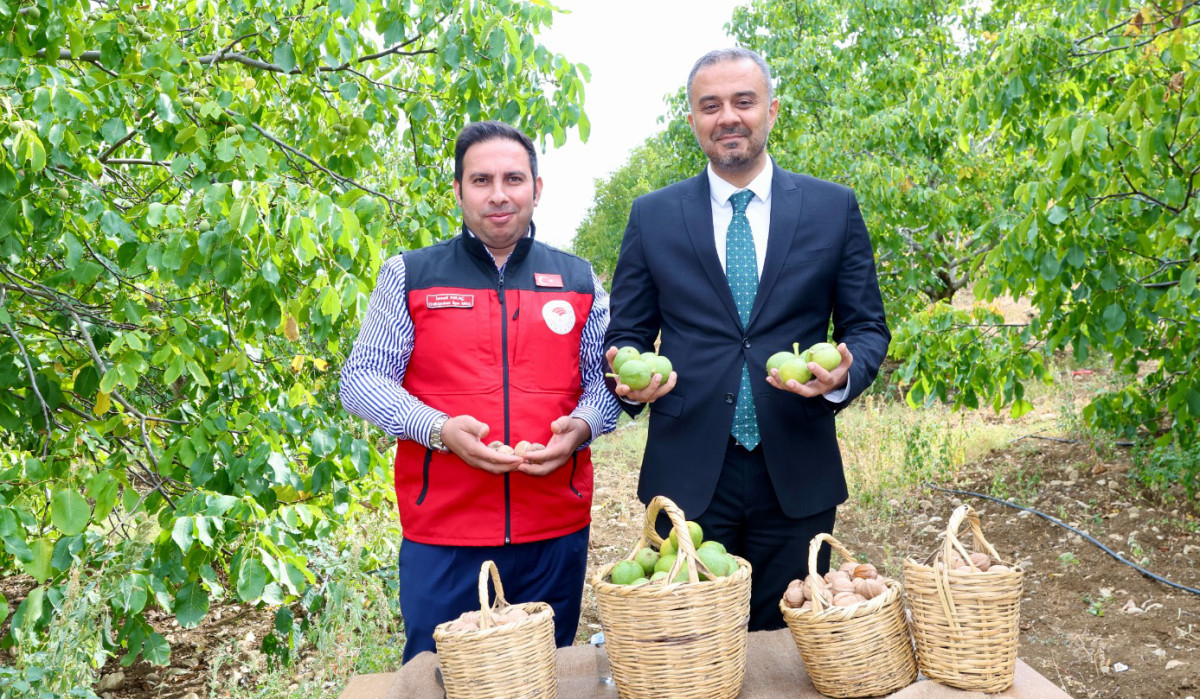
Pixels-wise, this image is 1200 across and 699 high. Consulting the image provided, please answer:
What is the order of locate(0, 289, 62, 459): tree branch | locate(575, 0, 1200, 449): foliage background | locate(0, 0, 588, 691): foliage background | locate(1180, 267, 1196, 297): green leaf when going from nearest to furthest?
1. locate(0, 0, 588, 691): foliage background
2. locate(0, 289, 62, 459): tree branch
3. locate(1180, 267, 1196, 297): green leaf
4. locate(575, 0, 1200, 449): foliage background

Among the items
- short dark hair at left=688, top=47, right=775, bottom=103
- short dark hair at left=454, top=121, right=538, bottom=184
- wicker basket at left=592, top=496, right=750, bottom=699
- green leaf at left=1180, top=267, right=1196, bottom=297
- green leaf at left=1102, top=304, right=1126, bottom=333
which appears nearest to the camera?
wicker basket at left=592, top=496, right=750, bottom=699

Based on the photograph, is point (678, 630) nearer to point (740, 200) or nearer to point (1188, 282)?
point (740, 200)

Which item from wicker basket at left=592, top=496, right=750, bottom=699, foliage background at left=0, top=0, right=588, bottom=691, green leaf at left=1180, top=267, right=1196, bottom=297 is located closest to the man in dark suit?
wicker basket at left=592, top=496, right=750, bottom=699

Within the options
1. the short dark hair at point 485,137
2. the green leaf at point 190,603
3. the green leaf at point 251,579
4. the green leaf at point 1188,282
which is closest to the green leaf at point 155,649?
the green leaf at point 190,603

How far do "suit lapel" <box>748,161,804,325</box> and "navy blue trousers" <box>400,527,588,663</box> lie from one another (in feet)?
3.12

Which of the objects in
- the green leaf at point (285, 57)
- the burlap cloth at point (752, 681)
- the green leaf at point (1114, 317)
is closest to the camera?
the burlap cloth at point (752, 681)

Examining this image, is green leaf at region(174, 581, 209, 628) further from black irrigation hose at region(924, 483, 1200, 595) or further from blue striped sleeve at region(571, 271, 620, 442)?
black irrigation hose at region(924, 483, 1200, 595)

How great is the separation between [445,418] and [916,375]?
3.73m

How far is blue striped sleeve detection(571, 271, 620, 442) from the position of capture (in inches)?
107

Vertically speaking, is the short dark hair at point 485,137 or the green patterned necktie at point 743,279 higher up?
the short dark hair at point 485,137

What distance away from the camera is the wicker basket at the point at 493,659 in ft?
6.21

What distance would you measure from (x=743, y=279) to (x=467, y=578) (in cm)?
118

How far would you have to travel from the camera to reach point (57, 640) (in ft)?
9.55

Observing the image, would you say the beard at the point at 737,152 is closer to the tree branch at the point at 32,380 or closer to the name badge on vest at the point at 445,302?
the name badge on vest at the point at 445,302
